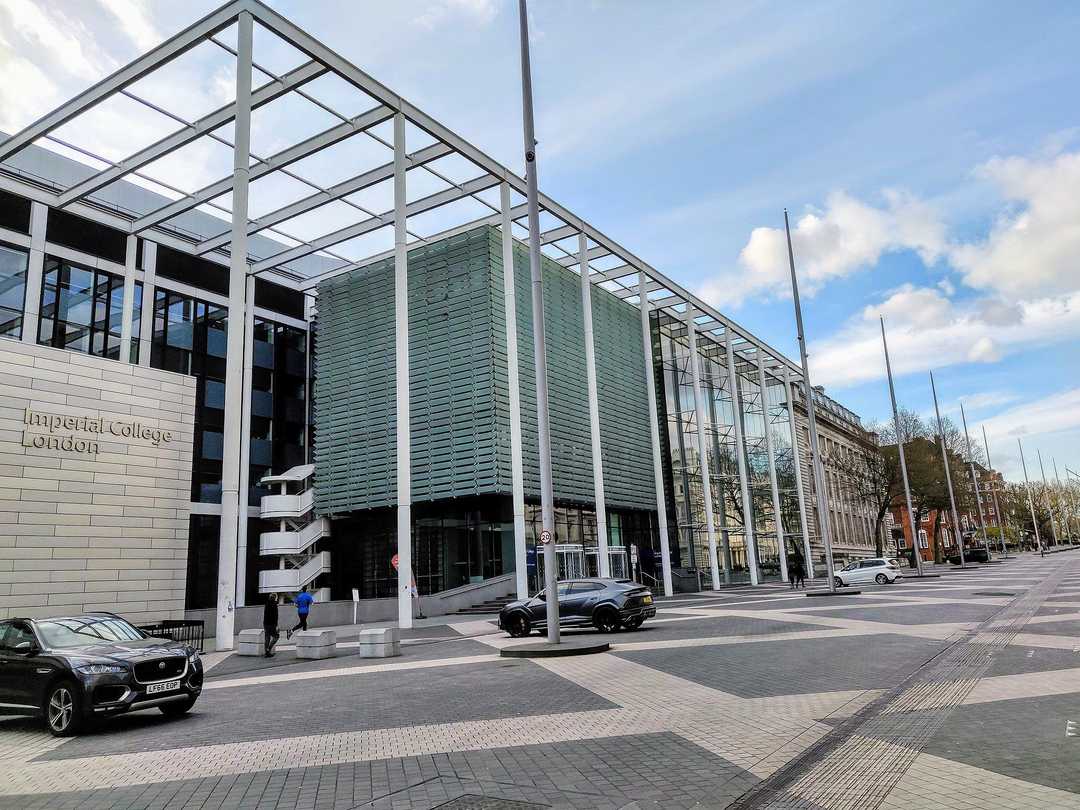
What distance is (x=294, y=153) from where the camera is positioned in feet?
91.0

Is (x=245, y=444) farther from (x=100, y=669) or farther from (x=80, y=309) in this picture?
(x=100, y=669)

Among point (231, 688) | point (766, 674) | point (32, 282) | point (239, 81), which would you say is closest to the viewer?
point (766, 674)

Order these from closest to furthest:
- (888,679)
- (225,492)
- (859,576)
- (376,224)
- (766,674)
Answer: (888,679) < (766,674) < (225,492) < (376,224) < (859,576)

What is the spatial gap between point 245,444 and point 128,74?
1930cm

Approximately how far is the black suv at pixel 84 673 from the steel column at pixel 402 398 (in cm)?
1345

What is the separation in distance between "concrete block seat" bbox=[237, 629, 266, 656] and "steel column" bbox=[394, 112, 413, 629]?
5.21 m

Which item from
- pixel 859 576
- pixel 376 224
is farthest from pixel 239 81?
pixel 859 576

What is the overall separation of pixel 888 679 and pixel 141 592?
64.0ft

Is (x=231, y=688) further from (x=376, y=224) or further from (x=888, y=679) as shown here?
(x=376, y=224)

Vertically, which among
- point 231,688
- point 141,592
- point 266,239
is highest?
point 266,239

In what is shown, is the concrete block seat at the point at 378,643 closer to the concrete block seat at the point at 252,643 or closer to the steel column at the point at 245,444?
the concrete block seat at the point at 252,643

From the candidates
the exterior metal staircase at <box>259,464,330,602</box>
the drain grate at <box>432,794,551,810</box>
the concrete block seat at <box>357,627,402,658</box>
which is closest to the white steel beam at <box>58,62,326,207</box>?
the exterior metal staircase at <box>259,464,330,602</box>

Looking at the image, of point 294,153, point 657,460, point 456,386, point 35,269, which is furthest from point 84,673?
point 657,460

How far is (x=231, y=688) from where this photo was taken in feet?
43.5
